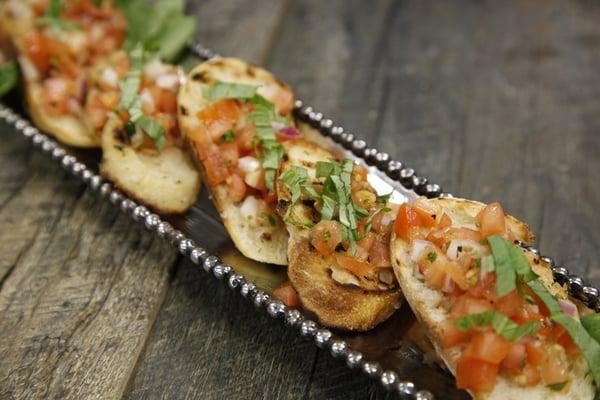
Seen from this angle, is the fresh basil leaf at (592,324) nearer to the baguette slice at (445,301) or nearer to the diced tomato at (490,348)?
the baguette slice at (445,301)

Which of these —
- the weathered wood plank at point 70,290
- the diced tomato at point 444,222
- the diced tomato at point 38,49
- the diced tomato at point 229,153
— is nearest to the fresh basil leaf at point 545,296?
the diced tomato at point 444,222

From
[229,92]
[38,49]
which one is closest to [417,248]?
[229,92]

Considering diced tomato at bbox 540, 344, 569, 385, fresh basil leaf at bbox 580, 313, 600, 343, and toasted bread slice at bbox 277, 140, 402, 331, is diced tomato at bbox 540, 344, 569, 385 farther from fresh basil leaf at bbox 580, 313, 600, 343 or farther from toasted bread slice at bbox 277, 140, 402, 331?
toasted bread slice at bbox 277, 140, 402, 331

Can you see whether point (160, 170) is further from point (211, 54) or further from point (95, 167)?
point (211, 54)

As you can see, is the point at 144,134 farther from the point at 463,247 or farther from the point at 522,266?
the point at 522,266

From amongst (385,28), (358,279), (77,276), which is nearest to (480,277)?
(358,279)

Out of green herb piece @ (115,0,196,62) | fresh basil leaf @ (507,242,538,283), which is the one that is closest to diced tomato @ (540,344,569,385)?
fresh basil leaf @ (507,242,538,283)
